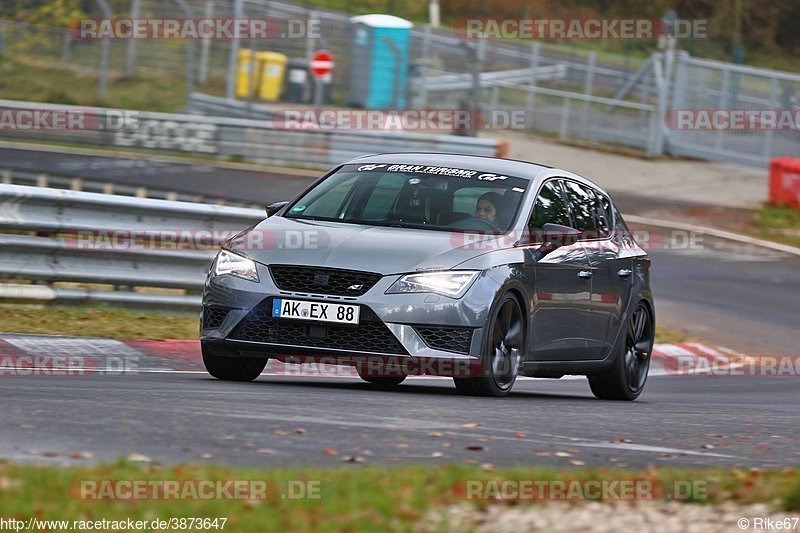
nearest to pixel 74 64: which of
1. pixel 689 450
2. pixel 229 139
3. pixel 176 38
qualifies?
pixel 176 38

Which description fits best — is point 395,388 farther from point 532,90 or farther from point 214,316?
point 532,90

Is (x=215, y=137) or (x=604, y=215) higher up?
(x=604, y=215)

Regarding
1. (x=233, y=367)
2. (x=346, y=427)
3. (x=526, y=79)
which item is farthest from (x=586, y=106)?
(x=346, y=427)

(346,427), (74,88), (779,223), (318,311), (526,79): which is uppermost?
(318,311)

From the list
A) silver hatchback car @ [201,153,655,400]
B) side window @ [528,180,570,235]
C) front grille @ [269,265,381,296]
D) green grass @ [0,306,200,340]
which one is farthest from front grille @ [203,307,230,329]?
green grass @ [0,306,200,340]

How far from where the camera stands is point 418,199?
393 inches

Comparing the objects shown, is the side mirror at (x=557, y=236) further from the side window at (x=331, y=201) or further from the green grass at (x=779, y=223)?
the green grass at (x=779, y=223)

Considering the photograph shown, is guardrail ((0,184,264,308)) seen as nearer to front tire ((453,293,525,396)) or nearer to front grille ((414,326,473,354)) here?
front tire ((453,293,525,396))

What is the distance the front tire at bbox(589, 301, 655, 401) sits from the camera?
37.2 feet

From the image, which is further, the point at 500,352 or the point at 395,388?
the point at 395,388

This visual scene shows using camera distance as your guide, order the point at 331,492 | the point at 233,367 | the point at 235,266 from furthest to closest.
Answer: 1. the point at 233,367
2. the point at 235,266
3. the point at 331,492

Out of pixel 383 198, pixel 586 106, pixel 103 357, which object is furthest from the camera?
pixel 586 106

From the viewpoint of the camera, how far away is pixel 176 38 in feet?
112

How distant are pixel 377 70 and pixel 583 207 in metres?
21.3
